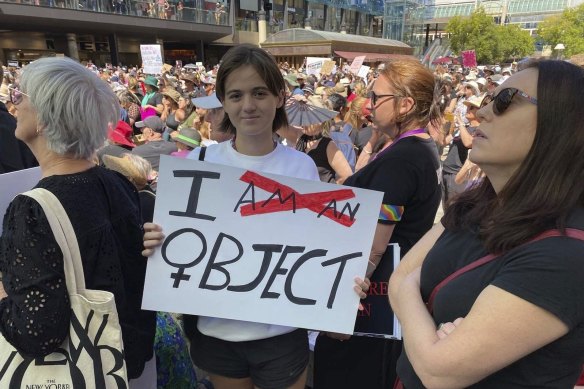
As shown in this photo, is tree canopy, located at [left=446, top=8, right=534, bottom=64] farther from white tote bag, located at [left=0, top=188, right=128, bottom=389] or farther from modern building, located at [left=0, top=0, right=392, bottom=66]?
white tote bag, located at [left=0, top=188, right=128, bottom=389]

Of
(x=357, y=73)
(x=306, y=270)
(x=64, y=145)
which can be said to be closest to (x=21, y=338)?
(x=64, y=145)

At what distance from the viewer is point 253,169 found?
1.58 metres

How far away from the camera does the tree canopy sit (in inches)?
1866

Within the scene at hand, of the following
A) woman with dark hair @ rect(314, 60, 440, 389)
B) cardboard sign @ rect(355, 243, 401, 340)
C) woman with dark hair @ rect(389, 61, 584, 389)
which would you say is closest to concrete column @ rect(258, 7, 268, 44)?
woman with dark hair @ rect(314, 60, 440, 389)

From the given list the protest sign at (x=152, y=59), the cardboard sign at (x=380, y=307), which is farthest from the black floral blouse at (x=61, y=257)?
the protest sign at (x=152, y=59)

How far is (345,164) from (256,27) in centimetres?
3779

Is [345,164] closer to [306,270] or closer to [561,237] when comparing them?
[306,270]

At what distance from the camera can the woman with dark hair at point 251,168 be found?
151cm

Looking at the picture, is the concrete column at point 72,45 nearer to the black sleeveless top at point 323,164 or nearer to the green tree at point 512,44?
the black sleeveless top at point 323,164

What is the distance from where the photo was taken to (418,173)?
5.53 feet

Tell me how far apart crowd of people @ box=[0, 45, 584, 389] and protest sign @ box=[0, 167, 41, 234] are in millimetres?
324

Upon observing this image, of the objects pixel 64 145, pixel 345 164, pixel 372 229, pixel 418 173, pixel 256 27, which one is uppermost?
pixel 256 27

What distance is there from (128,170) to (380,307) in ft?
5.57

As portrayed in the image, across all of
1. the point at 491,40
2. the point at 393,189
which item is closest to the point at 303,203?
the point at 393,189
